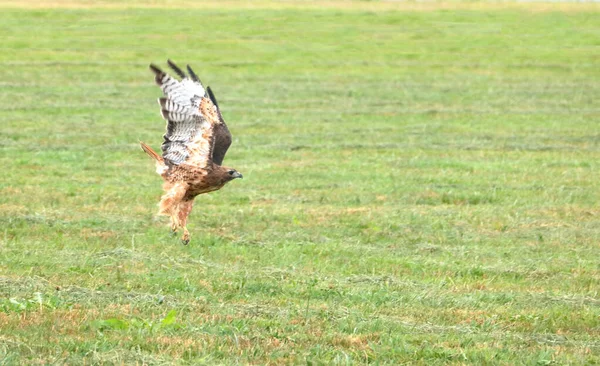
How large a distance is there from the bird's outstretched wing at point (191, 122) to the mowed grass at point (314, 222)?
83 cm

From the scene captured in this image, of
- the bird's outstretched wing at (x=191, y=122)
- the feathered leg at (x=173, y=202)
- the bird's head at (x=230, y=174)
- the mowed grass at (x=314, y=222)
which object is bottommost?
the mowed grass at (x=314, y=222)

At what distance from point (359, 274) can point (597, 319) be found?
202cm

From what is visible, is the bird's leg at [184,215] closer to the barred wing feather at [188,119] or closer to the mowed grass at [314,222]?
the mowed grass at [314,222]

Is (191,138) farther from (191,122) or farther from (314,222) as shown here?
(314,222)

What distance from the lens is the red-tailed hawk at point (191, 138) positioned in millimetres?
8805

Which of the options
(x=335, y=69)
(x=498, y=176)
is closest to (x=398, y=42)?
(x=335, y=69)

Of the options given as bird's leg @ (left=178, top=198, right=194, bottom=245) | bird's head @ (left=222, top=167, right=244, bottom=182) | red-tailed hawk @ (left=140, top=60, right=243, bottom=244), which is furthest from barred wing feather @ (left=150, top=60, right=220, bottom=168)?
bird's leg @ (left=178, top=198, right=194, bottom=245)

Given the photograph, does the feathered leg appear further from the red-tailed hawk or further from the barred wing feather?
the barred wing feather

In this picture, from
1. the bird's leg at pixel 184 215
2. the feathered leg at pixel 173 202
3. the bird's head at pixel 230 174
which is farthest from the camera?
the bird's leg at pixel 184 215

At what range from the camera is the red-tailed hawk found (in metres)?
8.80

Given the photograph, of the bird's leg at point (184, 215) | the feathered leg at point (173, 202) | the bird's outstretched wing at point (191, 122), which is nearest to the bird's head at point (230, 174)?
the bird's outstretched wing at point (191, 122)

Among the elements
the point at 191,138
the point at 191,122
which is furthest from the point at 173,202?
the point at 191,122

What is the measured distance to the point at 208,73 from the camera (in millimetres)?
26422

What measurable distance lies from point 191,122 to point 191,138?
0.16m
